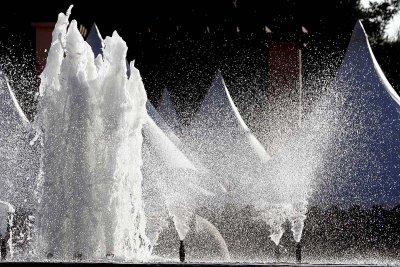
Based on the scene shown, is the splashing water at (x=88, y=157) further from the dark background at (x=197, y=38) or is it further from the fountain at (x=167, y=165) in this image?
the dark background at (x=197, y=38)

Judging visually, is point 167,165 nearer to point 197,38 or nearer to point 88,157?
point 88,157

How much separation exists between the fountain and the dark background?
33.4 ft

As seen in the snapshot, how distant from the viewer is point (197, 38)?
40938 mm

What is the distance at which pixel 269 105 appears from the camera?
1460 inches

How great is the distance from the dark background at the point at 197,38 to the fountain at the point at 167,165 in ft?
33.4

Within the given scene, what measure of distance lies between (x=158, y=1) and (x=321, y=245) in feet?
76.5

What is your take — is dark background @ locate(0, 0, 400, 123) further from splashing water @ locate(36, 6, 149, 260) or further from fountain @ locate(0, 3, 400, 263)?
splashing water @ locate(36, 6, 149, 260)

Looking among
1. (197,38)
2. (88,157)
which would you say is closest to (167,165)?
(88,157)

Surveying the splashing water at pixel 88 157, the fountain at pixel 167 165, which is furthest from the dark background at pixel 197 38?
the splashing water at pixel 88 157

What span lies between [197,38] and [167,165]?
1782 cm

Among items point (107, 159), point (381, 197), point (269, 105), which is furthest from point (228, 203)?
point (269, 105)

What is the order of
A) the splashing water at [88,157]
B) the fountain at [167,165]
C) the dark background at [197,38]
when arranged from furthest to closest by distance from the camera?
the dark background at [197,38] < the fountain at [167,165] < the splashing water at [88,157]

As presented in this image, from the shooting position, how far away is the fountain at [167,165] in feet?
49.8

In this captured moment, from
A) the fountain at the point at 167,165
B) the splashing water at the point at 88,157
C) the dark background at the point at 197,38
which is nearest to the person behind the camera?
the splashing water at the point at 88,157
